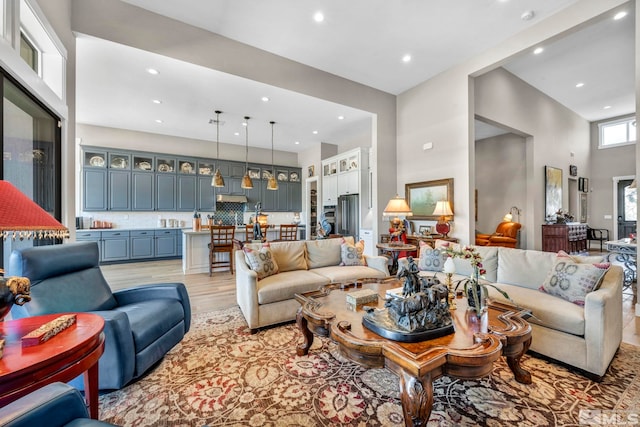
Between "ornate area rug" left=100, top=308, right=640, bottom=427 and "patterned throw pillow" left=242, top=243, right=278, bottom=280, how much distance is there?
915 mm

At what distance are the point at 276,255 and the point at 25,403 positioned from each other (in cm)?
255

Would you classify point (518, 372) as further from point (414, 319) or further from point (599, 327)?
point (414, 319)

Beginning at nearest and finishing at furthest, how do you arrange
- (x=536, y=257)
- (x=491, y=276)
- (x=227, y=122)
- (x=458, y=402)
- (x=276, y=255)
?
(x=458, y=402)
(x=536, y=257)
(x=491, y=276)
(x=276, y=255)
(x=227, y=122)

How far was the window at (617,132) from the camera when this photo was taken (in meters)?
Answer: 7.61

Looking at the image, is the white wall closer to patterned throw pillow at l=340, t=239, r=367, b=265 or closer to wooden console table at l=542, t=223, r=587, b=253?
patterned throw pillow at l=340, t=239, r=367, b=265

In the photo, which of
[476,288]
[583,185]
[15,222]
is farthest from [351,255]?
[583,185]

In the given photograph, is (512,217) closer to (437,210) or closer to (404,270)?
(437,210)

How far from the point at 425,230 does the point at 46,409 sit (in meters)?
5.10

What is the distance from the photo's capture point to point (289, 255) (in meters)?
3.45

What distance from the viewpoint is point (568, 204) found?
7445 mm

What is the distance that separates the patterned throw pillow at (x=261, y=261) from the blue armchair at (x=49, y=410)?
6.58ft

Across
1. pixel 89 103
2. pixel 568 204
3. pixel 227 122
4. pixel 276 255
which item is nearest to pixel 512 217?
pixel 568 204

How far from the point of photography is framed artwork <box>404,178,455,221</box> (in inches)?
183

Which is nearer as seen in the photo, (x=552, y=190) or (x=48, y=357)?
(x=48, y=357)
